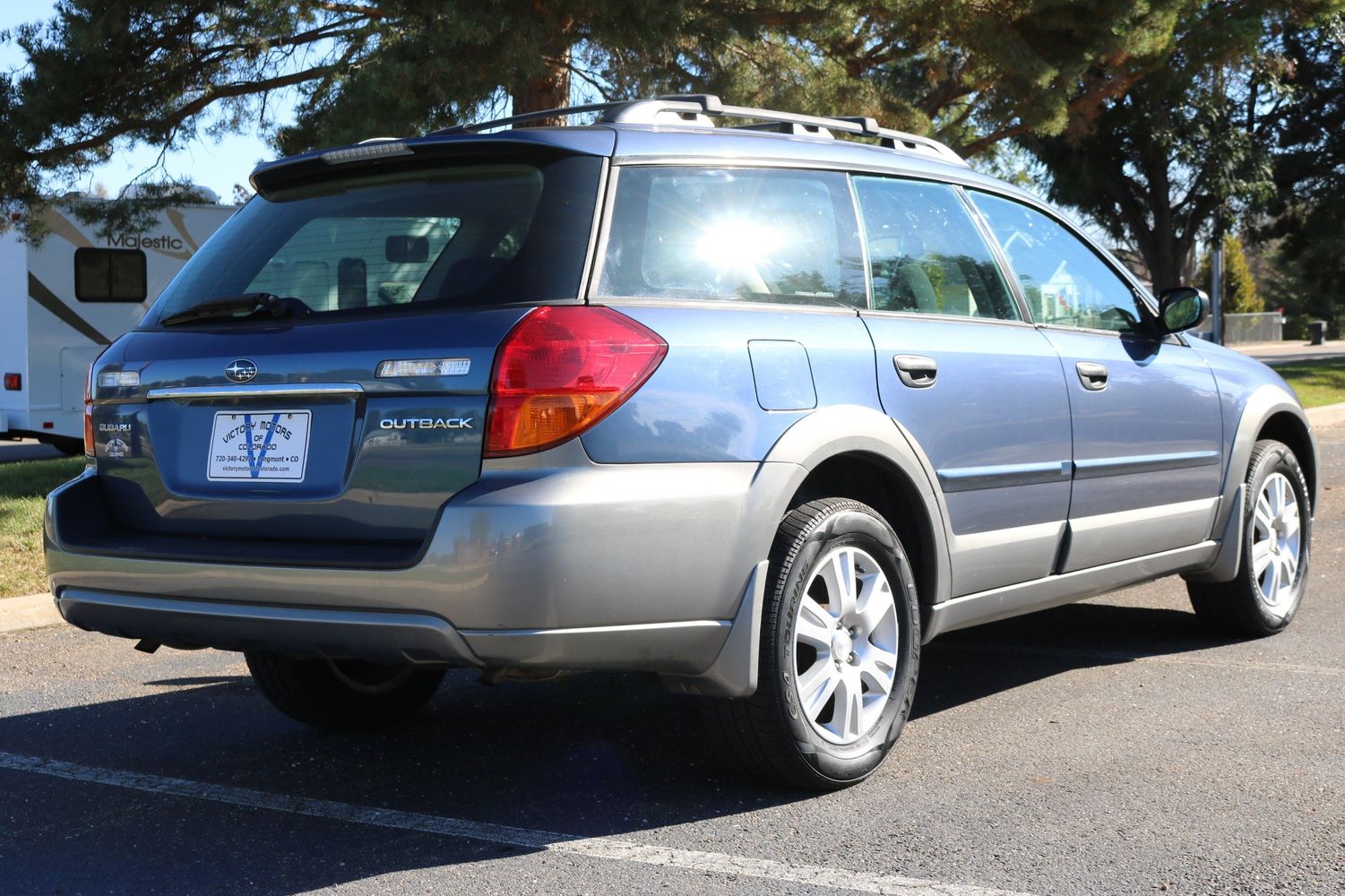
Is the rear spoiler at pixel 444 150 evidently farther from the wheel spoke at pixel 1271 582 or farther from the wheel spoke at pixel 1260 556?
the wheel spoke at pixel 1271 582

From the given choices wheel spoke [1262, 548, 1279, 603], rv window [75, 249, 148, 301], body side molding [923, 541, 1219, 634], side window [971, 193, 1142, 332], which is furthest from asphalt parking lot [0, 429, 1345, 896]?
rv window [75, 249, 148, 301]

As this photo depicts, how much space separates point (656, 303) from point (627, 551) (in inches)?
25.6

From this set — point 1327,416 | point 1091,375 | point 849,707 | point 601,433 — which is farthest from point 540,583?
point 1327,416

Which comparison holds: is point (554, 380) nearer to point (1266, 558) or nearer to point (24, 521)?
point (1266, 558)

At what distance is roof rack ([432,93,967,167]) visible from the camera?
167 inches

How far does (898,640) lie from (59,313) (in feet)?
48.2

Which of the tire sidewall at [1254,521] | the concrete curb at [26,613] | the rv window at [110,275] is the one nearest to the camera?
the tire sidewall at [1254,521]

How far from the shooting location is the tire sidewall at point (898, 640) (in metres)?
3.91

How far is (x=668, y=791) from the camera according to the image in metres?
4.18

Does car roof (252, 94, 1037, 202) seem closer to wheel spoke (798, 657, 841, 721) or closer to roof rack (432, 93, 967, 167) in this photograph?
roof rack (432, 93, 967, 167)

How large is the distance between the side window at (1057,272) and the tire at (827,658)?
4.36 feet

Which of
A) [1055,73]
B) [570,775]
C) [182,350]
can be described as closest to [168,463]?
[182,350]

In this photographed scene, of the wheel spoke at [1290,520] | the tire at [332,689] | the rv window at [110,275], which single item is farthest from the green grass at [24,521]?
the wheel spoke at [1290,520]

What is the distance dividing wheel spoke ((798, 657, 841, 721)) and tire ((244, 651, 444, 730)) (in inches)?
52.2
